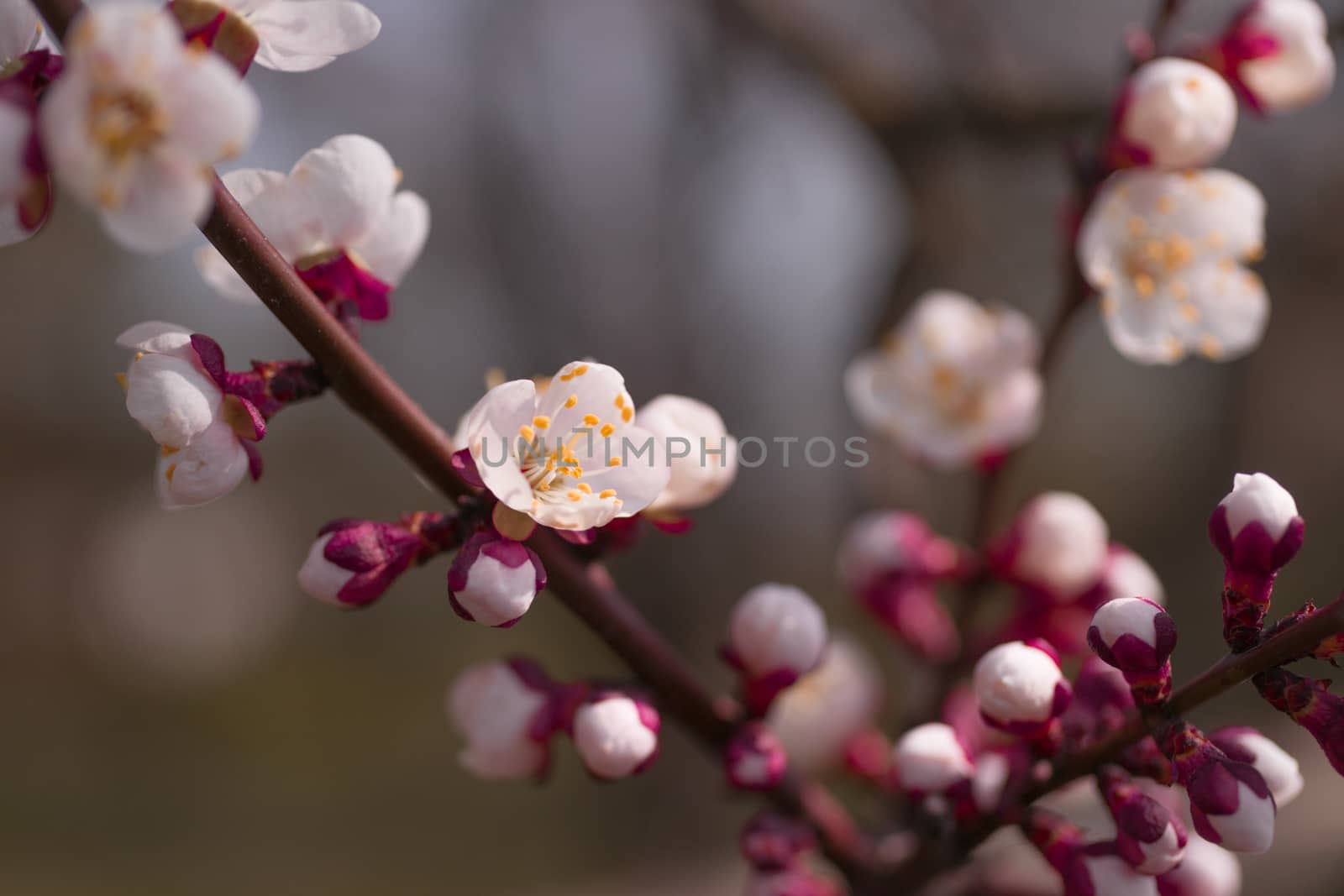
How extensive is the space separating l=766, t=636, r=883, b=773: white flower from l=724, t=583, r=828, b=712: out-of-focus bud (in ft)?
1.25

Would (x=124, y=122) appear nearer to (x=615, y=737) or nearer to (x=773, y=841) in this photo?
(x=615, y=737)

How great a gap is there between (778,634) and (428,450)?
1.27 ft

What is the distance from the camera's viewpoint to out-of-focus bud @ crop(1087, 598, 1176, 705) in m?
0.72

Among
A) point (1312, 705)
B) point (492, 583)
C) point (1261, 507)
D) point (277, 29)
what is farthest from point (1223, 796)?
point (277, 29)

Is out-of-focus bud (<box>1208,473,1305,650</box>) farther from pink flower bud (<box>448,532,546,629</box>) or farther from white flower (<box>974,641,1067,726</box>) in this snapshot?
pink flower bud (<box>448,532,546,629</box>)

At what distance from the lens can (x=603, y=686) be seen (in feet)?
3.06

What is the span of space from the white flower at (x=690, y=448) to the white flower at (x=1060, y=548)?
0.51 meters

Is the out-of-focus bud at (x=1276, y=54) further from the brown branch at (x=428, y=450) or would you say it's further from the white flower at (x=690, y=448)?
the brown branch at (x=428, y=450)

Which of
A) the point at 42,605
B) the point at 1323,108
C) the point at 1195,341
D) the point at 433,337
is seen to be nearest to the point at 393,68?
the point at 433,337

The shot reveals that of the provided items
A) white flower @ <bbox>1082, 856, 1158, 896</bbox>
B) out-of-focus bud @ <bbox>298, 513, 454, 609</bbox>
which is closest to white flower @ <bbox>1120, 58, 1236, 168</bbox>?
white flower @ <bbox>1082, 856, 1158, 896</bbox>

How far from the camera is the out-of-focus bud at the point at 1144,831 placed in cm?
77

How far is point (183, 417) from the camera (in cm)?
72

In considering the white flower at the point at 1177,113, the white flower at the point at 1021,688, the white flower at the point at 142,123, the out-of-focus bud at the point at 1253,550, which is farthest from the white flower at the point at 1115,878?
the white flower at the point at 142,123

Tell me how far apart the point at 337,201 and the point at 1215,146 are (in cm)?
89
